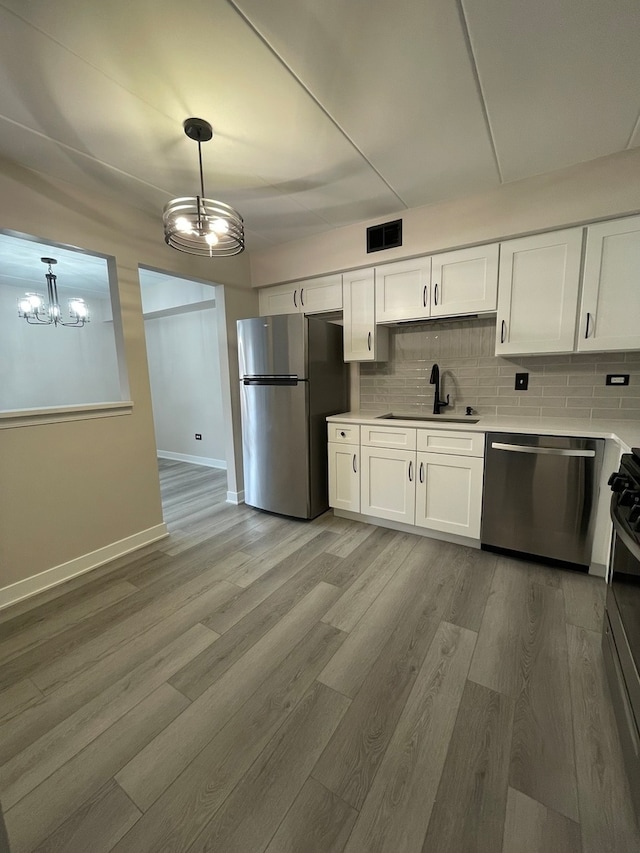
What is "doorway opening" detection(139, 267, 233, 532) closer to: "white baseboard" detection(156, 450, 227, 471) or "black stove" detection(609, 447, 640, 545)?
"white baseboard" detection(156, 450, 227, 471)

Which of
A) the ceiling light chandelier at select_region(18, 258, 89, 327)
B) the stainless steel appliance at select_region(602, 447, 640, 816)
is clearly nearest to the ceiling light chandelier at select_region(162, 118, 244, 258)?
the stainless steel appliance at select_region(602, 447, 640, 816)

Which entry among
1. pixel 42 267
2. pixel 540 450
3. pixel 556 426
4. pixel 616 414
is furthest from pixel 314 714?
pixel 42 267

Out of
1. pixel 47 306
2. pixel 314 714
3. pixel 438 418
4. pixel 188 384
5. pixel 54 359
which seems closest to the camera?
pixel 314 714

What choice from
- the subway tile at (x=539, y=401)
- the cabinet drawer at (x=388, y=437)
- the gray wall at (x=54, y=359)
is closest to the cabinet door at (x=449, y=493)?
the cabinet drawer at (x=388, y=437)

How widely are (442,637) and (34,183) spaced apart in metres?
3.38

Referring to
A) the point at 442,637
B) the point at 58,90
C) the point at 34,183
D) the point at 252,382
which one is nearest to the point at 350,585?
the point at 442,637

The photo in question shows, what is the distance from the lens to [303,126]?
1724 mm

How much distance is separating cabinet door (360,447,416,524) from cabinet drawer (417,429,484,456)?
147 millimetres

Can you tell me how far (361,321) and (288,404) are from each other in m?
0.96

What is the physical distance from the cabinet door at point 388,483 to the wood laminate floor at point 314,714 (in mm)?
522

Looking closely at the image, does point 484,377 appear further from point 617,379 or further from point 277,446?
point 277,446

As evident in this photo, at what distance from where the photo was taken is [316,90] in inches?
59.4

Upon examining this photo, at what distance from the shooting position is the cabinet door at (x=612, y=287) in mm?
2023

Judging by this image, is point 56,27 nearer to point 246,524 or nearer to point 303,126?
point 303,126
